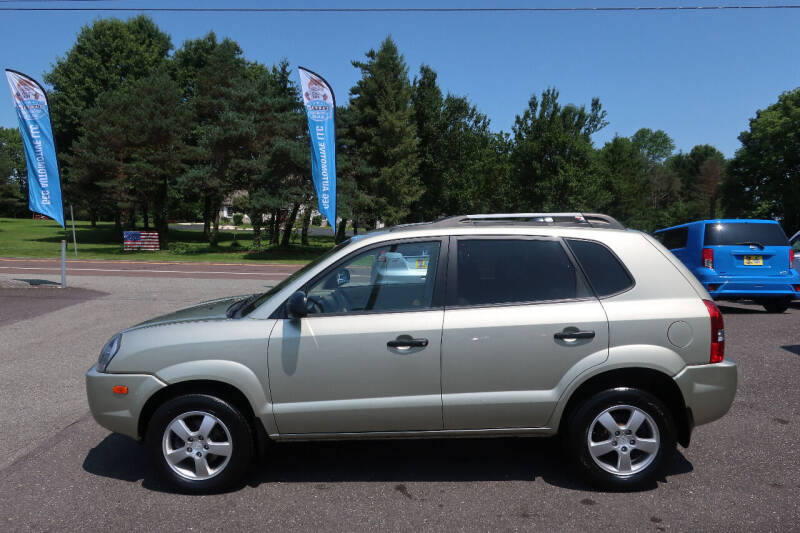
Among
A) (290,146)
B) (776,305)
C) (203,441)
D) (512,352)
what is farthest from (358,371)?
(290,146)

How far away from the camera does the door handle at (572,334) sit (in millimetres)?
3809

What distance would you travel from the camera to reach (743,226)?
1162cm

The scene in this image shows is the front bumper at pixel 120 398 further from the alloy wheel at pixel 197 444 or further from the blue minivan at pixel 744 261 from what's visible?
the blue minivan at pixel 744 261

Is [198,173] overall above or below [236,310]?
above

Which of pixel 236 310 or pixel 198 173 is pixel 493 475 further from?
pixel 198 173

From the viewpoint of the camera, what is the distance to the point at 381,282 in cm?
421

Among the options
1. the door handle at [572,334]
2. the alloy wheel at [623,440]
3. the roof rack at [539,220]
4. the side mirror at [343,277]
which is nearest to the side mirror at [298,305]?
the side mirror at [343,277]

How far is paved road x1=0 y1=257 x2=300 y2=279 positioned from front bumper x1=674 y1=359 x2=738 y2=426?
725 inches

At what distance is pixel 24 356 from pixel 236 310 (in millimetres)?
5515

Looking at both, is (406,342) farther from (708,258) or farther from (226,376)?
(708,258)

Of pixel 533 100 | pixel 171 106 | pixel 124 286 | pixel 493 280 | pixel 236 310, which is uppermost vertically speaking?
pixel 533 100

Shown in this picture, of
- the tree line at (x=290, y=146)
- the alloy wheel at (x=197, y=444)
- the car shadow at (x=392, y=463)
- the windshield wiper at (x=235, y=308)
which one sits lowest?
the car shadow at (x=392, y=463)

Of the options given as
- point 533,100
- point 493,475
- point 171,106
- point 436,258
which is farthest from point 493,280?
point 533,100

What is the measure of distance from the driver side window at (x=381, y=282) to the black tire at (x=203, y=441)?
88 cm
